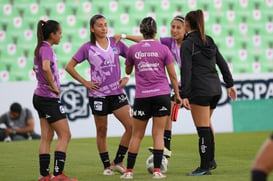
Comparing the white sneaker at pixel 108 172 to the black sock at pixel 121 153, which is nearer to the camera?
the white sneaker at pixel 108 172

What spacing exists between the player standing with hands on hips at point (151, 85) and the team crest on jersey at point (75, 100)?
9171mm

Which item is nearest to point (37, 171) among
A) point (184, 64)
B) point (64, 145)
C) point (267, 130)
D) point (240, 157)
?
point (64, 145)

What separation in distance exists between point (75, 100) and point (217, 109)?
354 cm

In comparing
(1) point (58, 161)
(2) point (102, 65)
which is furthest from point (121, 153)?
(1) point (58, 161)

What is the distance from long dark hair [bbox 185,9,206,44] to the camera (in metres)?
8.28

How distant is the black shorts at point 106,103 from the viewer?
8.64 meters

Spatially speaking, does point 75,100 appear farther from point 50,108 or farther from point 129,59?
point 50,108

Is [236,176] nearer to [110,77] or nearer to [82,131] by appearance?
[110,77]

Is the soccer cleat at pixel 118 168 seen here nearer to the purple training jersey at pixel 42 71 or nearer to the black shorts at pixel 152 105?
the black shorts at pixel 152 105

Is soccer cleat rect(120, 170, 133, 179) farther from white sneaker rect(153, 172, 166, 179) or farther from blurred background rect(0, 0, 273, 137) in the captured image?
blurred background rect(0, 0, 273, 137)

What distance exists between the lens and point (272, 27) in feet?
69.5

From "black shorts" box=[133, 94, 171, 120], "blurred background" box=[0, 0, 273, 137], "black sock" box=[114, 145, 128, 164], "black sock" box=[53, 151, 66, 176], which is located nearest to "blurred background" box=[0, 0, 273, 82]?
"blurred background" box=[0, 0, 273, 137]

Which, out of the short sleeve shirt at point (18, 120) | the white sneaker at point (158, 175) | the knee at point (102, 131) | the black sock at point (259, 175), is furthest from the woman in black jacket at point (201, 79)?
the short sleeve shirt at point (18, 120)

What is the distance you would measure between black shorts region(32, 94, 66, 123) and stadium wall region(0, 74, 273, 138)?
360 inches
